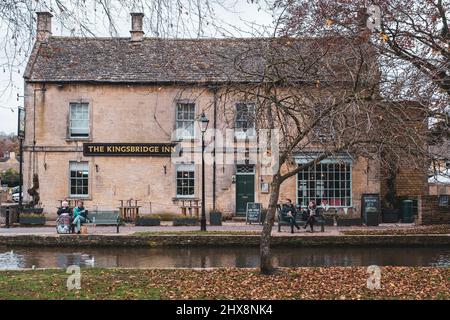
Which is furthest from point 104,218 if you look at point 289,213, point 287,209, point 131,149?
point 289,213

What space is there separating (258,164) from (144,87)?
22.7ft

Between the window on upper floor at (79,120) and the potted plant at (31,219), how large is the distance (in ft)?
16.3

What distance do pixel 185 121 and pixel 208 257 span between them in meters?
12.4

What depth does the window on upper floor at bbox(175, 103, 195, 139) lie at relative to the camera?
28708mm

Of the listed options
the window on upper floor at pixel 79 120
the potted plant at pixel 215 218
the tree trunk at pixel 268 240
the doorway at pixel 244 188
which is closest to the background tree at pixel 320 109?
the tree trunk at pixel 268 240

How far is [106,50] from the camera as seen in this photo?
29.6m

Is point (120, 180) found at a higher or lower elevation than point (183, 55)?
lower

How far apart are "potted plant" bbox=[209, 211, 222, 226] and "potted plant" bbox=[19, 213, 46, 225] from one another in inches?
302

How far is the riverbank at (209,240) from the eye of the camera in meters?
19.8

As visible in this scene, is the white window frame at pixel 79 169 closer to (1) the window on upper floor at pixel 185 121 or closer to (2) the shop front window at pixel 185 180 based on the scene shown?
(2) the shop front window at pixel 185 180

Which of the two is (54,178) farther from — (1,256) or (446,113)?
(446,113)

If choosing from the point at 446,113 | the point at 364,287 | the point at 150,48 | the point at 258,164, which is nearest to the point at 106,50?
the point at 150,48

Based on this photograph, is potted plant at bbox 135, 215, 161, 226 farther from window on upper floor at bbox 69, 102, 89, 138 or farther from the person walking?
window on upper floor at bbox 69, 102, 89, 138
